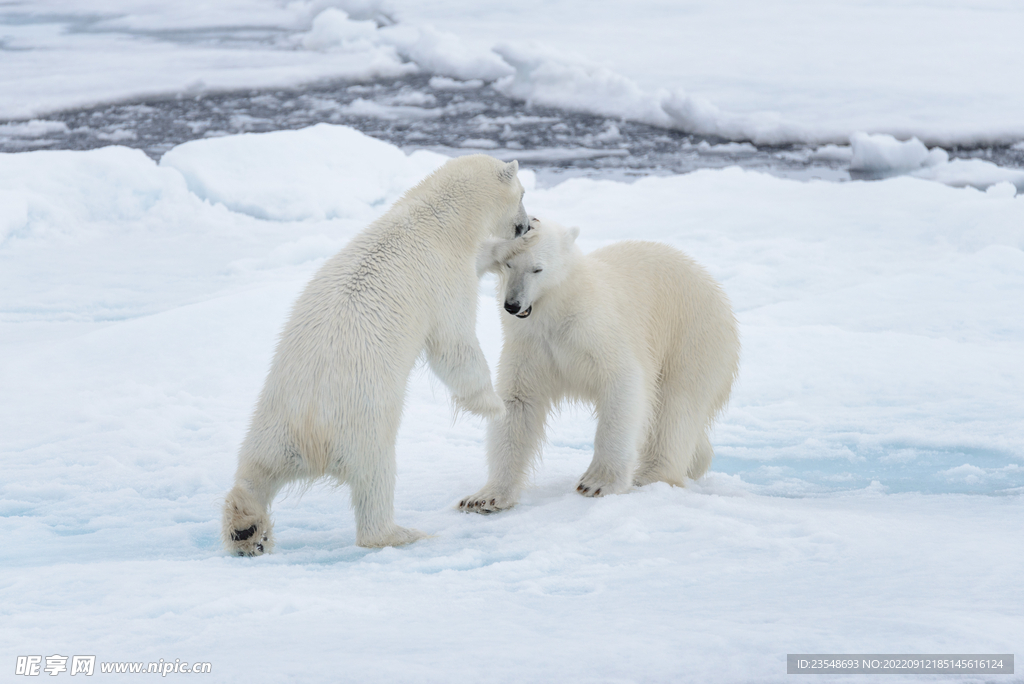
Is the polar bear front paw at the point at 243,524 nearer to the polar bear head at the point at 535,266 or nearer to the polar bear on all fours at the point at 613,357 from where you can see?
the polar bear on all fours at the point at 613,357

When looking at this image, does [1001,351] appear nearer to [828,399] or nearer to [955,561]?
[828,399]

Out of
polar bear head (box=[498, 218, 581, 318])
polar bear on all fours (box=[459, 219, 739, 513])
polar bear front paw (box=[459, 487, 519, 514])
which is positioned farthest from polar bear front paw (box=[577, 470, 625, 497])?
polar bear head (box=[498, 218, 581, 318])

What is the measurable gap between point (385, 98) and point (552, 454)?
10.4 m

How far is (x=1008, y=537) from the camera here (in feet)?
9.57

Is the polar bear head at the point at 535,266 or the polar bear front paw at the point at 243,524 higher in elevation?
the polar bear head at the point at 535,266

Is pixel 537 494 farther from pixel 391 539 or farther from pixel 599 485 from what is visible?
pixel 391 539

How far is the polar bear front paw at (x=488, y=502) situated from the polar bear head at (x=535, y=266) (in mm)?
714

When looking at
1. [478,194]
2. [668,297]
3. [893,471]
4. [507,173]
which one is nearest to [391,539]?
[478,194]

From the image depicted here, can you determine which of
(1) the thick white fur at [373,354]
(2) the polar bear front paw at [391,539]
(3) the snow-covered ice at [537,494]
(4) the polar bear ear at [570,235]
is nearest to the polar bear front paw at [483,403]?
(1) the thick white fur at [373,354]

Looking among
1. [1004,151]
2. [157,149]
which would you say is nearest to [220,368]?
[157,149]

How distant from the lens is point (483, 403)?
121 inches

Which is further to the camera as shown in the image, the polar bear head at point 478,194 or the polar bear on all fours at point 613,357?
the polar bear on all fours at point 613,357

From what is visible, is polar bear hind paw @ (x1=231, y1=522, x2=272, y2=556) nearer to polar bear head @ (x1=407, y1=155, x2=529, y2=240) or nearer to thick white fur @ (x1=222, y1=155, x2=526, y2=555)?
thick white fur @ (x1=222, y1=155, x2=526, y2=555)

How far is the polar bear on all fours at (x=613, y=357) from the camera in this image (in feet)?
11.0
